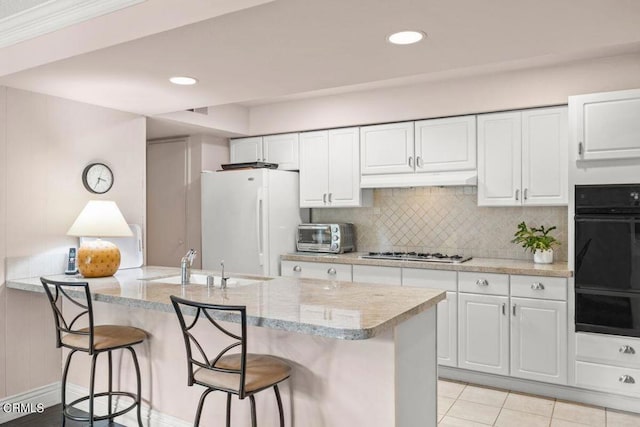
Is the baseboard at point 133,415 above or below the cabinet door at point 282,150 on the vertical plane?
below

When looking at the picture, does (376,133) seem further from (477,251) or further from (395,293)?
(395,293)

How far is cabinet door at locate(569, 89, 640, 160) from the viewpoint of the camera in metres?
3.13

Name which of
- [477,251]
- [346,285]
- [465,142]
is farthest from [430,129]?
[346,285]

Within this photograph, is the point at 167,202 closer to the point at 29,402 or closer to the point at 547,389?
the point at 29,402

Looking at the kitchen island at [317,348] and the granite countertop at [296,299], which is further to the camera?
the kitchen island at [317,348]

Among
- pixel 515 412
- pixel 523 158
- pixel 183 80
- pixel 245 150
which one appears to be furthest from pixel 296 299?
pixel 245 150

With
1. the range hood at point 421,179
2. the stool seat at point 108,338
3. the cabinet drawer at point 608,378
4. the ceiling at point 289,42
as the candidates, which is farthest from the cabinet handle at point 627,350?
the stool seat at point 108,338

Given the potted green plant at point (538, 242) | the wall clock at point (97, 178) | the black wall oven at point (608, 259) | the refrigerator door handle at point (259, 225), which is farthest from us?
the refrigerator door handle at point (259, 225)

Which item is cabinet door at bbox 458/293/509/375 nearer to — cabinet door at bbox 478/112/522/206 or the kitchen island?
cabinet door at bbox 478/112/522/206

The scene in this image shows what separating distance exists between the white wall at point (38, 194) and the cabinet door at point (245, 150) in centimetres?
164

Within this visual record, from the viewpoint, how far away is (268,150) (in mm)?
4965

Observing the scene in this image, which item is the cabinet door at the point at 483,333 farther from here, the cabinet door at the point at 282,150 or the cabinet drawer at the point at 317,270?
the cabinet door at the point at 282,150

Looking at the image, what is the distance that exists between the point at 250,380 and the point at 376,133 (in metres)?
2.86
